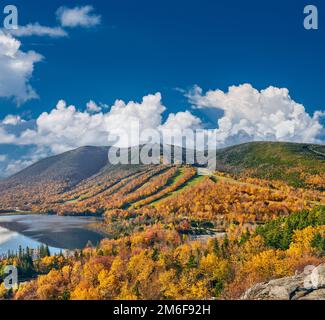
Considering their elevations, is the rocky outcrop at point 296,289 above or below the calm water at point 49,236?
above

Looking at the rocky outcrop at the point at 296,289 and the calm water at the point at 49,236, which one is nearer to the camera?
the rocky outcrop at the point at 296,289

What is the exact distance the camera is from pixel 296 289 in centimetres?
2752

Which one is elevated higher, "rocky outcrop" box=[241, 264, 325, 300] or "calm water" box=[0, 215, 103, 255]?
"rocky outcrop" box=[241, 264, 325, 300]

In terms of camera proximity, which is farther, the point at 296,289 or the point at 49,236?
the point at 49,236

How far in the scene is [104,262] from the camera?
81.0 meters

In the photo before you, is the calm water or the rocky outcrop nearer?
the rocky outcrop

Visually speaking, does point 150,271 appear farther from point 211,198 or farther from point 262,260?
point 211,198

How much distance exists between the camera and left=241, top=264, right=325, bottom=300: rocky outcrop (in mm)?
25984

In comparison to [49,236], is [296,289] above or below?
above

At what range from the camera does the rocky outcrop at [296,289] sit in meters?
26.0
